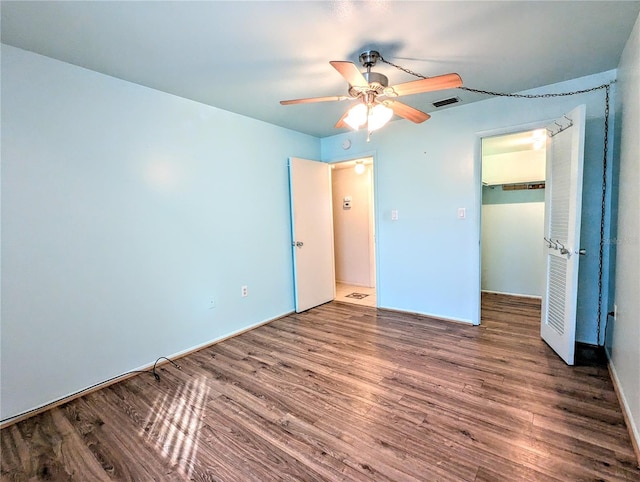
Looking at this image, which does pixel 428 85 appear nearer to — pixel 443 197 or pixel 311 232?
pixel 443 197

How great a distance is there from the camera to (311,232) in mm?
4078

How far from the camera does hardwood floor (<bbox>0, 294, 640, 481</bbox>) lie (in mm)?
1517

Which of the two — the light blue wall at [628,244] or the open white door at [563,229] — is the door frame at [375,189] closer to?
the open white door at [563,229]

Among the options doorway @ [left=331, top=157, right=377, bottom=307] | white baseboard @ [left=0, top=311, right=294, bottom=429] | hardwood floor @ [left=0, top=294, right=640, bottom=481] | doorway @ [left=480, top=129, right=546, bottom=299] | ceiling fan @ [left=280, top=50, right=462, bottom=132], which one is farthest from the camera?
doorway @ [left=331, top=157, right=377, bottom=307]

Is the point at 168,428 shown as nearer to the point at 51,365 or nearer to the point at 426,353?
the point at 51,365

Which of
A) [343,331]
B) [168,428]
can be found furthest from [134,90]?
[343,331]

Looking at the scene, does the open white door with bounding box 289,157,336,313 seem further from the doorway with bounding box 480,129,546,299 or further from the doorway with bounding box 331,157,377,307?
the doorway with bounding box 480,129,546,299

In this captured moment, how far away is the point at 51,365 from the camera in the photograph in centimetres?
209

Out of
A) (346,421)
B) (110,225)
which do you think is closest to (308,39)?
(110,225)

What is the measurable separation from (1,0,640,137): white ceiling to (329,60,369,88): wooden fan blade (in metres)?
0.30

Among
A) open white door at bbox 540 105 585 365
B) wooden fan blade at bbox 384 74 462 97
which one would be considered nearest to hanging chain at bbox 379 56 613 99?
open white door at bbox 540 105 585 365

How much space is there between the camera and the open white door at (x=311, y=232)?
12.7 feet

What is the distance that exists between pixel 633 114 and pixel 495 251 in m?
2.99

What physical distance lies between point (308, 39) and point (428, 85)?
2.59ft
